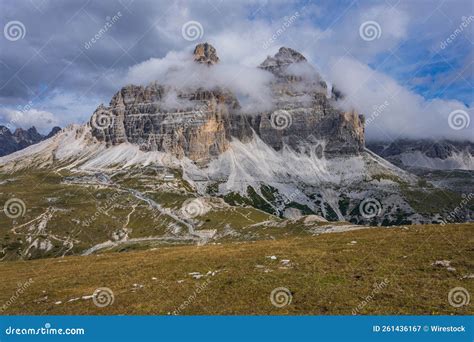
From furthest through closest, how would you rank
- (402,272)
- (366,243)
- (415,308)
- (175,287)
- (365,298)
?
(366,243), (175,287), (402,272), (365,298), (415,308)

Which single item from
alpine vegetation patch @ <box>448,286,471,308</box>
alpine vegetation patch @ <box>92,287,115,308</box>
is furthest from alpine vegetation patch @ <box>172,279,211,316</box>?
alpine vegetation patch @ <box>448,286,471,308</box>

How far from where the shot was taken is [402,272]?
29.7m

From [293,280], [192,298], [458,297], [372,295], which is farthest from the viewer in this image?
[293,280]

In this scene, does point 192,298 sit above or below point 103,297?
above

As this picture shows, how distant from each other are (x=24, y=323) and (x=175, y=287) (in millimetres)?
10236

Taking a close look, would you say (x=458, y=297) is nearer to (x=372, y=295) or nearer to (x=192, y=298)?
(x=372, y=295)

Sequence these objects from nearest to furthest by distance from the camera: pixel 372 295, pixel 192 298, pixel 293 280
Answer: pixel 372 295, pixel 192 298, pixel 293 280

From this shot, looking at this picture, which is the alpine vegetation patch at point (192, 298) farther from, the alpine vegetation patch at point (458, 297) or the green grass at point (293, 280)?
the alpine vegetation patch at point (458, 297)

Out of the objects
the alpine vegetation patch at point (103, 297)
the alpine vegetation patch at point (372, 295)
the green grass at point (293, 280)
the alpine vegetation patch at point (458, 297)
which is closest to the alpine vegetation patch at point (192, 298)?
the green grass at point (293, 280)

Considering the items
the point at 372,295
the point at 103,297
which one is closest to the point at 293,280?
the point at 372,295

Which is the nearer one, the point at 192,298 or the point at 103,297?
the point at 192,298

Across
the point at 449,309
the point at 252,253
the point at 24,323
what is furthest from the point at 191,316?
the point at 252,253

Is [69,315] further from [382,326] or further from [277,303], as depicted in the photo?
[382,326]

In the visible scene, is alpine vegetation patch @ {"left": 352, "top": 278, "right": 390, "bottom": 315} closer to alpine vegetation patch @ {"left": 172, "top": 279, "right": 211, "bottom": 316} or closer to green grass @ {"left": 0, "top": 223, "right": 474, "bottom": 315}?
green grass @ {"left": 0, "top": 223, "right": 474, "bottom": 315}
